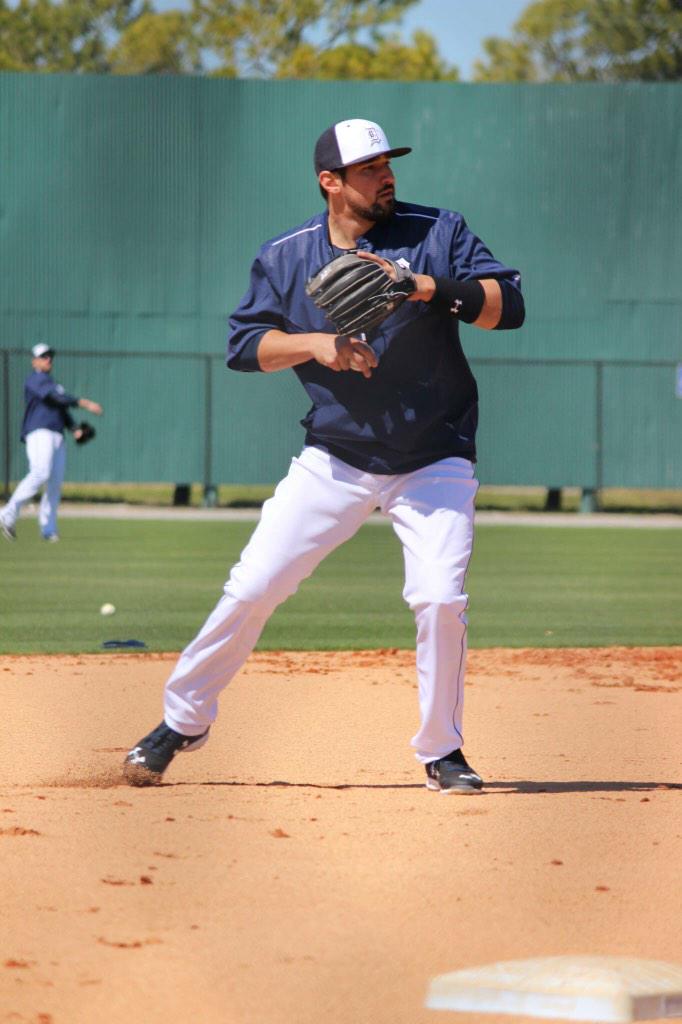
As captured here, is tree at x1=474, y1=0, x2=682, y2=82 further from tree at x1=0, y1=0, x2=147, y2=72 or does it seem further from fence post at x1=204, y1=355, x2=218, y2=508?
fence post at x1=204, y1=355, x2=218, y2=508

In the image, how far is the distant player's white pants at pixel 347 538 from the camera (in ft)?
17.9

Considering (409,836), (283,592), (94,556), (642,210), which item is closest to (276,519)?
(283,592)

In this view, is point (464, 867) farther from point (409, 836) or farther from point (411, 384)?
point (411, 384)

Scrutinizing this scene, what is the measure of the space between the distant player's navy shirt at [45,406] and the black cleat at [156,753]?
12603 mm

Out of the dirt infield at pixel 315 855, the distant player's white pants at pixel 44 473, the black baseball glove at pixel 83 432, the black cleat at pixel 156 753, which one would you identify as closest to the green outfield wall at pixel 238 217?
the black baseball glove at pixel 83 432

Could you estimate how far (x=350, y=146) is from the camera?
5410 millimetres

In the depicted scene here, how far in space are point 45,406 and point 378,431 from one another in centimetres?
1309

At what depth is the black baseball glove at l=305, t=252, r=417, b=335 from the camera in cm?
514

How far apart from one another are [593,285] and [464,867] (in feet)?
80.0

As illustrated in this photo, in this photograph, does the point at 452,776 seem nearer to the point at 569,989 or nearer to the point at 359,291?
the point at 359,291

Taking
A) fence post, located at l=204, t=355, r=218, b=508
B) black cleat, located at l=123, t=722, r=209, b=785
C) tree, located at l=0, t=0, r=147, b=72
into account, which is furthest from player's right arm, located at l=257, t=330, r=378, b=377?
tree, located at l=0, t=0, r=147, b=72

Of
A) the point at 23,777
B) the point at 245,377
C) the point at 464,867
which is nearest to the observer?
the point at 464,867

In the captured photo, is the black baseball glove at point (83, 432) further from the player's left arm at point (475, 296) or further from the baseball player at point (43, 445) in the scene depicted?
the player's left arm at point (475, 296)

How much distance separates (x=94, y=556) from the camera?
16891 mm
